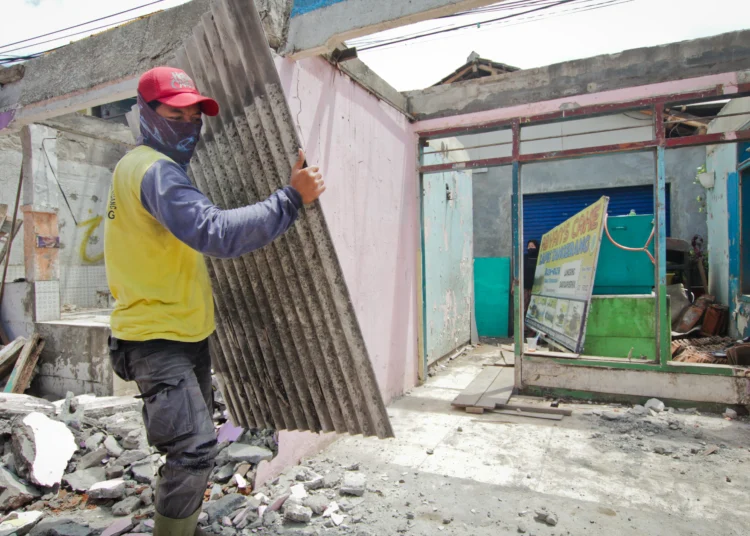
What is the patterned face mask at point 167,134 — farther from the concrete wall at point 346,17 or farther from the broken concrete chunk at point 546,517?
the broken concrete chunk at point 546,517

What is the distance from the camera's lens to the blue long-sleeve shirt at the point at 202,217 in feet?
4.98

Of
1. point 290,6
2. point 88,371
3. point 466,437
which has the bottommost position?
point 466,437

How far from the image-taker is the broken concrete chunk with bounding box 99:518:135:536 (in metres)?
2.42

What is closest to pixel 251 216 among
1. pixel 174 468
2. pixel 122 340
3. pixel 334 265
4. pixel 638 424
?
pixel 334 265

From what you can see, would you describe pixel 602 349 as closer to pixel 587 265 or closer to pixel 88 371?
pixel 587 265

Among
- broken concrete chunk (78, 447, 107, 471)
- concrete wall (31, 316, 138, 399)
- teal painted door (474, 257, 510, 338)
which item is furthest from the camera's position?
teal painted door (474, 257, 510, 338)

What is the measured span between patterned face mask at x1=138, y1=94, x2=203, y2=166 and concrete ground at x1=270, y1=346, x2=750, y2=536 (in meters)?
2.03

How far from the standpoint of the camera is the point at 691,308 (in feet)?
23.9

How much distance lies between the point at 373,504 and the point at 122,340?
182 cm

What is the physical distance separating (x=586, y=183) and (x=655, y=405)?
272 inches

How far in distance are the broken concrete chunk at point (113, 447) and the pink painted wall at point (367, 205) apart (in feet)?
3.82

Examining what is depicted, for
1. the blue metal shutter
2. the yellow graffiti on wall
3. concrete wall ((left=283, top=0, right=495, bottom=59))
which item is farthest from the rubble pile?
the blue metal shutter

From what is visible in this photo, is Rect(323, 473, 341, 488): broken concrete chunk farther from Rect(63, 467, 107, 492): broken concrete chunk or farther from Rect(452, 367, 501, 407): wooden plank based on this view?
Rect(452, 367, 501, 407): wooden plank

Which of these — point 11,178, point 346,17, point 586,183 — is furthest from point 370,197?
point 586,183
